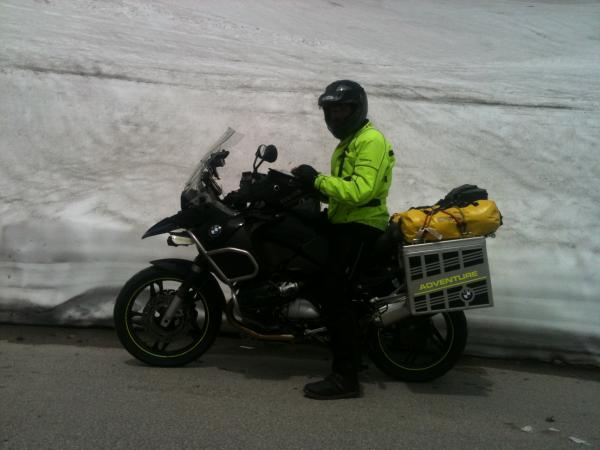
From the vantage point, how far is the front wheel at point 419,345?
4.40 metres

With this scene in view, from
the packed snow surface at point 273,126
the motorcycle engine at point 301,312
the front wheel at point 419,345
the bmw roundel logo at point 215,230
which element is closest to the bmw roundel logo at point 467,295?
the front wheel at point 419,345

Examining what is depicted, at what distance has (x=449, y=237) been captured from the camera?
13.5 feet

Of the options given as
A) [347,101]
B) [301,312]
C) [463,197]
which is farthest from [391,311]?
[347,101]

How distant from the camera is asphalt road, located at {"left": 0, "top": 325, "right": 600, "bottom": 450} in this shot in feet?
11.3

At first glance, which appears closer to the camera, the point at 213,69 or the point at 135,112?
the point at 135,112

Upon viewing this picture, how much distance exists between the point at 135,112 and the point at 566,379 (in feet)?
21.0

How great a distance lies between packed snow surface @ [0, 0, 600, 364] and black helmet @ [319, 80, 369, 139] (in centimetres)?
207

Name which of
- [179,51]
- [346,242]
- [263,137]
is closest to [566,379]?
[346,242]

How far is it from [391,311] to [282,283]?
0.79 m

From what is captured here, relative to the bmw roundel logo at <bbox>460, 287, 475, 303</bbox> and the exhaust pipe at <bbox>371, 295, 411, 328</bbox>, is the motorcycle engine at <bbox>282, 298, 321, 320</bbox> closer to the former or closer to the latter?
the exhaust pipe at <bbox>371, 295, 411, 328</bbox>

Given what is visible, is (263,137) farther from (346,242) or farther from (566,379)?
(566,379)

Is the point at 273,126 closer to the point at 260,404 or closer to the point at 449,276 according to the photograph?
the point at 449,276

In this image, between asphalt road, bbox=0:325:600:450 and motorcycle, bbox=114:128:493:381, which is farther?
motorcycle, bbox=114:128:493:381

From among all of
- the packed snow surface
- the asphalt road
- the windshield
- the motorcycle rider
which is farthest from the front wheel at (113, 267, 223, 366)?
the packed snow surface
